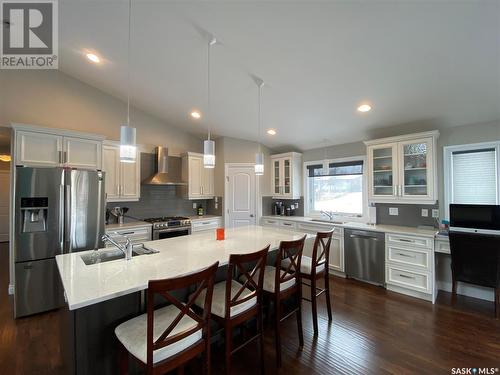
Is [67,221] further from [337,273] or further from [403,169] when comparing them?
[403,169]

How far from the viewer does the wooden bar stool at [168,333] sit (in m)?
1.13

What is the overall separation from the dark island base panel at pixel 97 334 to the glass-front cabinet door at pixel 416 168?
12.3 feet

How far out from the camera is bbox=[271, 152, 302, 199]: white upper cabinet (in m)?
4.86

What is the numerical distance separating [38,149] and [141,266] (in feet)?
8.13

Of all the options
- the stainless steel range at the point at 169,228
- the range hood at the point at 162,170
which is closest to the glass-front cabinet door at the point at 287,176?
the stainless steel range at the point at 169,228

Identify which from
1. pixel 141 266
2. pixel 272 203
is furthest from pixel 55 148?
pixel 272 203

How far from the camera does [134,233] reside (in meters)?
3.61

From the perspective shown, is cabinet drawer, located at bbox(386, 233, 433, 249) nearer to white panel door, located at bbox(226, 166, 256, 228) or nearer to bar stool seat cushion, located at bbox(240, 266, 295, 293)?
bar stool seat cushion, located at bbox(240, 266, 295, 293)

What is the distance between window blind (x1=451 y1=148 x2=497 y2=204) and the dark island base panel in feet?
14.0

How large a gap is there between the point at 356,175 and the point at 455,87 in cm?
201

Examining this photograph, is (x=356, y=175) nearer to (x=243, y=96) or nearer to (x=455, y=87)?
(x=455, y=87)

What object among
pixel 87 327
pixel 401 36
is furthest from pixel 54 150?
pixel 401 36

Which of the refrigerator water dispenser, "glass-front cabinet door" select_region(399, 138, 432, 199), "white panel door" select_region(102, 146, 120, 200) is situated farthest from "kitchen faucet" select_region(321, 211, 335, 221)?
the refrigerator water dispenser

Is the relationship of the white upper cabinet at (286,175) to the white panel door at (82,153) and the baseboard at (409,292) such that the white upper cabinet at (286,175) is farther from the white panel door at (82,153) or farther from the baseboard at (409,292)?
the white panel door at (82,153)
